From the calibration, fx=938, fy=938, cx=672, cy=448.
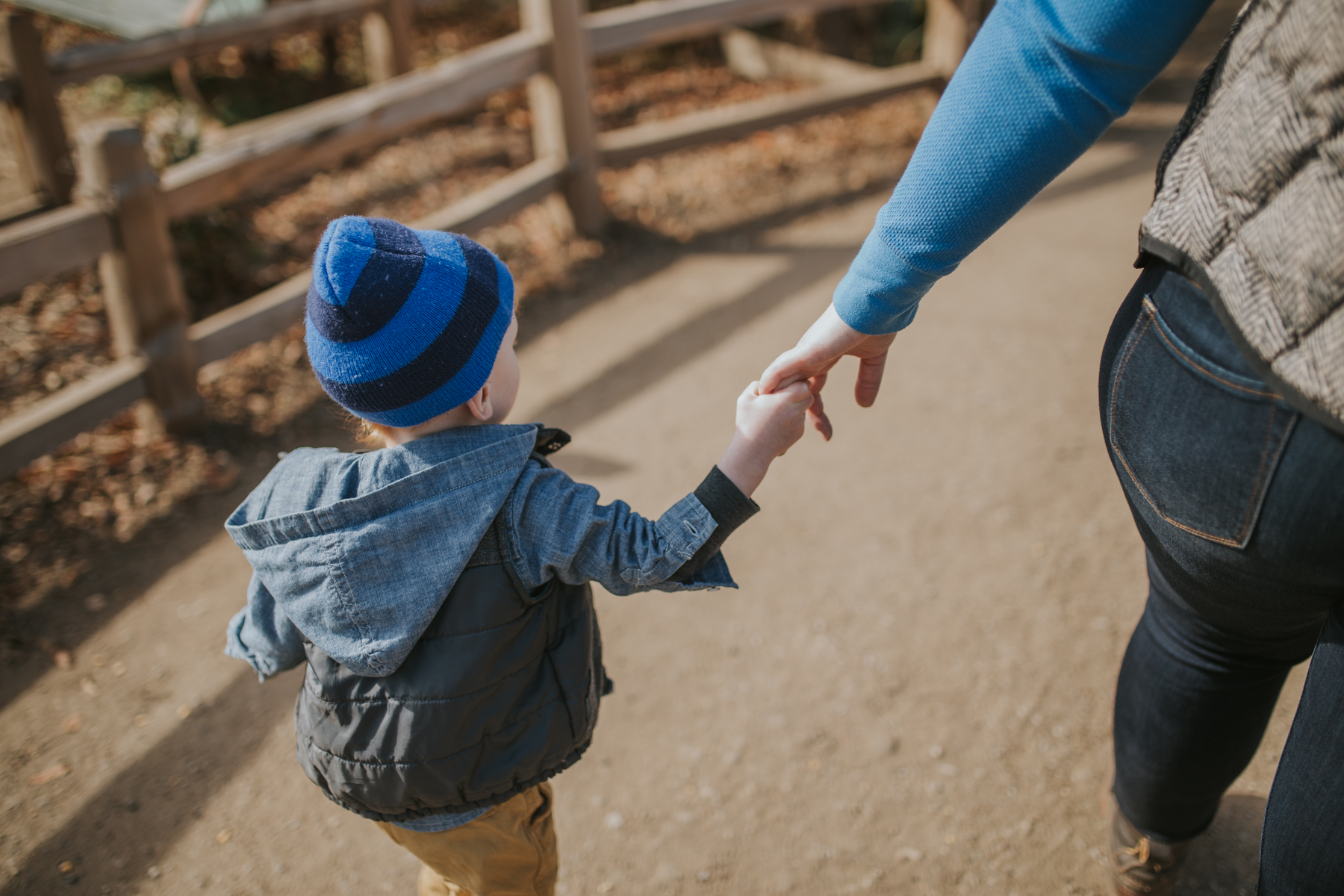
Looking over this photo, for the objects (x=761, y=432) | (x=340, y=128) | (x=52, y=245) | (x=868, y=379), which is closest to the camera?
(x=761, y=432)

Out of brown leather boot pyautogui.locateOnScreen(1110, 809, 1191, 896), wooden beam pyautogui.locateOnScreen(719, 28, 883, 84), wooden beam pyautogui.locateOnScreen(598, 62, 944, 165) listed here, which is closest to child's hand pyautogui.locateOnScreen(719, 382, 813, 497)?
brown leather boot pyautogui.locateOnScreen(1110, 809, 1191, 896)

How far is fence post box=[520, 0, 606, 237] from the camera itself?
4.61m

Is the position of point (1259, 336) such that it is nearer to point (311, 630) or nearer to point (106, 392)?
point (311, 630)

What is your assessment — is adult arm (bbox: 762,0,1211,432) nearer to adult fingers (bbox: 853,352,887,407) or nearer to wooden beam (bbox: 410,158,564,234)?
adult fingers (bbox: 853,352,887,407)

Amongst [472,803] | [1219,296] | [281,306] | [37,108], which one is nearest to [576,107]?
[281,306]

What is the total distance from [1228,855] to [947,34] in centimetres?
524

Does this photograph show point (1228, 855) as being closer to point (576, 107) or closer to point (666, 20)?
point (576, 107)

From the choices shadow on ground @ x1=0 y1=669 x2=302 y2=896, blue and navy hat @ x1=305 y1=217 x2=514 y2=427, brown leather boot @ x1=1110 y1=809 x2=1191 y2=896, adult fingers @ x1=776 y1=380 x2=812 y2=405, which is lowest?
shadow on ground @ x1=0 y1=669 x2=302 y2=896

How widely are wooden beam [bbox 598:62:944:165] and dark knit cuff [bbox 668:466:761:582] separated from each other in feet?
13.2

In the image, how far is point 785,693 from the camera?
2529 mm

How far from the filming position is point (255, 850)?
2.23 meters

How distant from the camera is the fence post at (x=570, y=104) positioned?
461 cm

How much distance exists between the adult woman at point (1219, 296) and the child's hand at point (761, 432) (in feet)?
0.12

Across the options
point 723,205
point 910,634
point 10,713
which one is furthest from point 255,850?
point 723,205
